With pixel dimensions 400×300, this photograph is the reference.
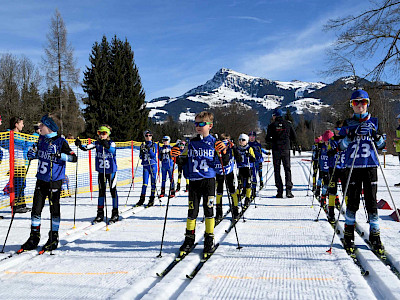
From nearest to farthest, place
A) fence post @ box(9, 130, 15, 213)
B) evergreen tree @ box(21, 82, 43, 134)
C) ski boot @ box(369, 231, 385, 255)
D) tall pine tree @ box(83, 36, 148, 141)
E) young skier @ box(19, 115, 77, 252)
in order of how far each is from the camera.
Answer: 1. ski boot @ box(369, 231, 385, 255)
2. young skier @ box(19, 115, 77, 252)
3. fence post @ box(9, 130, 15, 213)
4. evergreen tree @ box(21, 82, 43, 134)
5. tall pine tree @ box(83, 36, 148, 141)

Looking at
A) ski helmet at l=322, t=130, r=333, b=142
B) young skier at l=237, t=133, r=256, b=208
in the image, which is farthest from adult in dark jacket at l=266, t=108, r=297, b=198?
ski helmet at l=322, t=130, r=333, b=142

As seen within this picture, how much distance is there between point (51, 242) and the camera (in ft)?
16.9

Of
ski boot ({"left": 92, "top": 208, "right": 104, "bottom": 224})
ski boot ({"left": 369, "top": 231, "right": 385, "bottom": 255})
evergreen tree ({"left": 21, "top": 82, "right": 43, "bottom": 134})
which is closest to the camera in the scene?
ski boot ({"left": 369, "top": 231, "right": 385, "bottom": 255})

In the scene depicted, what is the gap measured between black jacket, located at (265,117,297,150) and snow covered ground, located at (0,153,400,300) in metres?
4.32

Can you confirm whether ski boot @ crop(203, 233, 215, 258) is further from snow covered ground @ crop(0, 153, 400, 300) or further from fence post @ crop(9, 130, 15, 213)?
fence post @ crop(9, 130, 15, 213)

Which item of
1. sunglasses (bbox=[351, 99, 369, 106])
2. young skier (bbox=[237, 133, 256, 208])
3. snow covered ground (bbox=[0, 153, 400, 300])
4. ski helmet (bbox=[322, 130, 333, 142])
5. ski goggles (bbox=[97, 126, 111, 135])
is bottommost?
snow covered ground (bbox=[0, 153, 400, 300])

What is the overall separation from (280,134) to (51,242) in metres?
7.97

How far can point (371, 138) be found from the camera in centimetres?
460

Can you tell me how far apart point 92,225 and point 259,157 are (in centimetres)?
727

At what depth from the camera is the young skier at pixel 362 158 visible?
4.59 metres

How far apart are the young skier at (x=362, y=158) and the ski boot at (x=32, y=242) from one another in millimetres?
4765

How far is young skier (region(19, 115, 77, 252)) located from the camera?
16.9ft

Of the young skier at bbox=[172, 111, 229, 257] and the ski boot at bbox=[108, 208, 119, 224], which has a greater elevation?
the young skier at bbox=[172, 111, 229, 257]

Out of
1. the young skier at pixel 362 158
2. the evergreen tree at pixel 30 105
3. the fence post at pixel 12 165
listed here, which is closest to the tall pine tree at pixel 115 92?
the evergreen tree at pixel 30 105
